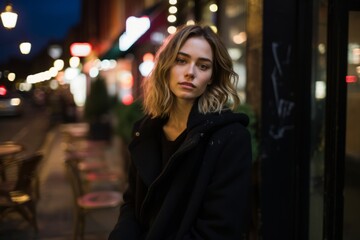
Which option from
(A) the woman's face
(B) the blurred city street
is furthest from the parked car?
(A) the woman's face

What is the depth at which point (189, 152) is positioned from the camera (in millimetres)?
1721

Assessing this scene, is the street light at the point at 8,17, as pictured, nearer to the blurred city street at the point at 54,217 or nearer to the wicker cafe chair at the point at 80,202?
the blurred city street at the point at 54,217

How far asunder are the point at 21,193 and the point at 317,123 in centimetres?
335

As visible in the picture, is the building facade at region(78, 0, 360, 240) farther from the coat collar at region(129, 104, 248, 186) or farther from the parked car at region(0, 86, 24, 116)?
the parked car at region(0, 86, 24, 116)

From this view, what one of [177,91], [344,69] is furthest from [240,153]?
[344,69]

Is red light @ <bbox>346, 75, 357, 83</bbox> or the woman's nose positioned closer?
the woman's nose

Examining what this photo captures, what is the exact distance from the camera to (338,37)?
3291mm

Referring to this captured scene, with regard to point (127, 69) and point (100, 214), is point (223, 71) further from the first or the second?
point (127, 69)

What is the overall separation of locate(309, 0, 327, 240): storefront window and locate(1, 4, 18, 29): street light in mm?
2710

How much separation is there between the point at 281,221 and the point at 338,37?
5.65 feet

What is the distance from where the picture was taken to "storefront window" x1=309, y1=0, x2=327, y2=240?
3732mm

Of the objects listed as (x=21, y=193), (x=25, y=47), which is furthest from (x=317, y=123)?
(x=21, y=193)

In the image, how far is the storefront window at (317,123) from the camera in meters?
3.73

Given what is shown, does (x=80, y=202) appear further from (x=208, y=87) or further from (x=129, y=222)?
(x=208, y=87)
